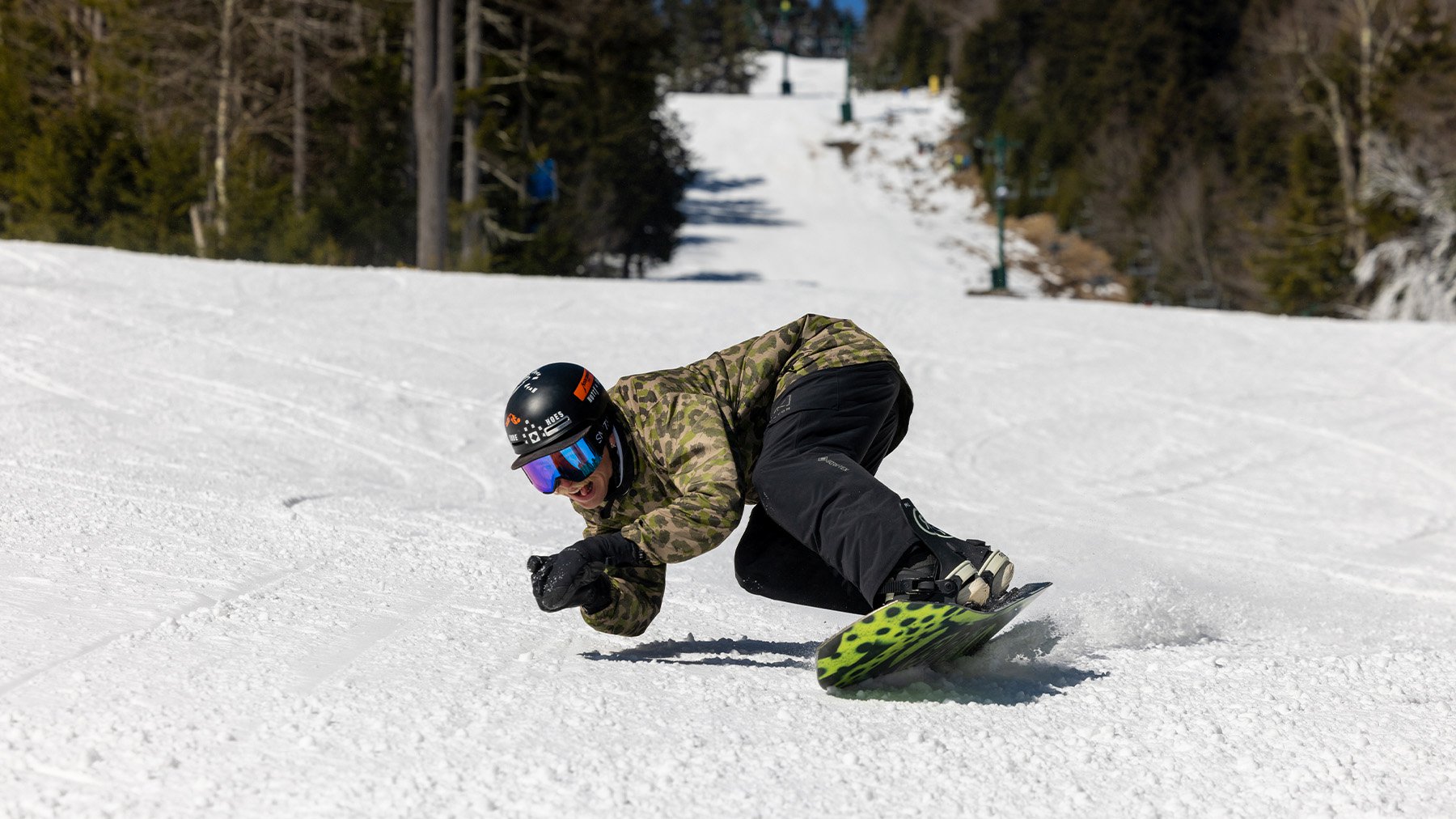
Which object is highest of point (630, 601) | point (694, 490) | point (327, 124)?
point (327, 124)

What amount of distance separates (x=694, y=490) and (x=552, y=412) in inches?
16.6

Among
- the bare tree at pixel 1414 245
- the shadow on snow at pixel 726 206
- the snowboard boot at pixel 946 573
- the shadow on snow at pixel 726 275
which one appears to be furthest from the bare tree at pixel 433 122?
the shadow on snow at pixel 726 206

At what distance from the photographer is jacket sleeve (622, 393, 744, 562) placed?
10.4ft

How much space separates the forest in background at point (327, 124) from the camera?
19.5 meters

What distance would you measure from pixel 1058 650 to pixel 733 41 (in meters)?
102

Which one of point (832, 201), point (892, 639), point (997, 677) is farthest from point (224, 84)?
point (832, 201)

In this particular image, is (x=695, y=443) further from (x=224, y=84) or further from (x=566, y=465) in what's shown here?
(x=224, y=84)

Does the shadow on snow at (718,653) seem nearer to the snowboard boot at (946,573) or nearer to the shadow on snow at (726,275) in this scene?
the snowboard boot at (946,573)

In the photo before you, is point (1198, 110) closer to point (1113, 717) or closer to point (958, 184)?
point (958, 184)

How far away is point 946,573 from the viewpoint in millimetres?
3123

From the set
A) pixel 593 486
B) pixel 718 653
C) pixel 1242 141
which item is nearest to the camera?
pixel 593 486

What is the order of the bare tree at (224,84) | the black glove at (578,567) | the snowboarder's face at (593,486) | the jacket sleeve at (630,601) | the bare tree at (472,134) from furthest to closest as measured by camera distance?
the bare tree at (224,84) < the bare tree at (472,134) < the jacket sleeve at (630,601) < the snowboarder's face at (593,486) < the black glove at (578,567)

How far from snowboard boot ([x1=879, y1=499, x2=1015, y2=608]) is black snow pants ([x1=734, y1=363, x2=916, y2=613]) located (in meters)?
0.05

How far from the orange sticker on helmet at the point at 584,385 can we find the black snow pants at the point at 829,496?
50 centimetres
